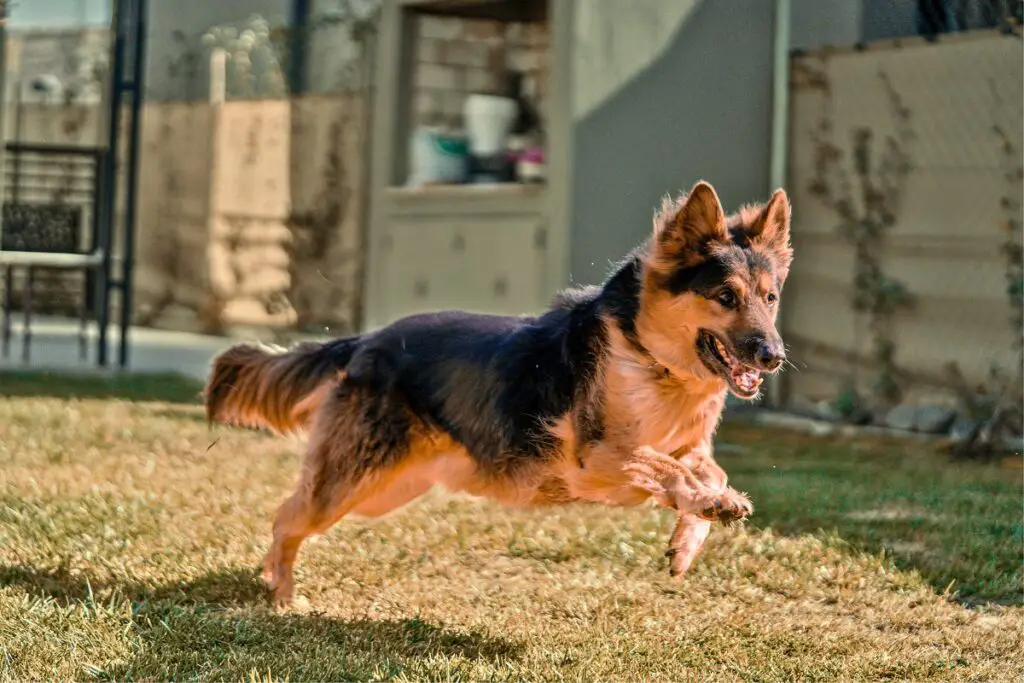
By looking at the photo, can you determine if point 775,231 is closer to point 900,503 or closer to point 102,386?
point 900,503

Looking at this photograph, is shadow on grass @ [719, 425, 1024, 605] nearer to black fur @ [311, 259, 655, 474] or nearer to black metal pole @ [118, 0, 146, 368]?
black fur @ [311, 259, 655, 474]

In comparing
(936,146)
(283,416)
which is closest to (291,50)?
(936,146)

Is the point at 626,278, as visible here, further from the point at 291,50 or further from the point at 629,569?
the point at 291,50

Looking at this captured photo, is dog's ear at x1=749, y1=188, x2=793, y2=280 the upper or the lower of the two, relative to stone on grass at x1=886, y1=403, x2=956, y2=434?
upper

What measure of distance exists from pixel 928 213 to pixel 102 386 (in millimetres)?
5911

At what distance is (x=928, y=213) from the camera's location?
9.79 meters

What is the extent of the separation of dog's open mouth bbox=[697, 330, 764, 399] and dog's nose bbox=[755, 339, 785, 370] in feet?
0.31

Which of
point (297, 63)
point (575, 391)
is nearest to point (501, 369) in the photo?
point (575, 391)

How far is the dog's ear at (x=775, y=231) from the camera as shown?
14.8ft

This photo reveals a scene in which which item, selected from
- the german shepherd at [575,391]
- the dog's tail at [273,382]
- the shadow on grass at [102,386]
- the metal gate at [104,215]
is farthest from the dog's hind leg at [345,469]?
the metal gate at [104,215]

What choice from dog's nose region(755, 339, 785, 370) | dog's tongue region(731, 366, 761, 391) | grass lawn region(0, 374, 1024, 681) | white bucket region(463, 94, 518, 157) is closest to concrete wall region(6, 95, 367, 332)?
white bucket region(463, 94, 518, 157)

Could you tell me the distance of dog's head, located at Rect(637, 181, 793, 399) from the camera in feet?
14.1

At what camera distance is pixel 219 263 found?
15672 millimetres

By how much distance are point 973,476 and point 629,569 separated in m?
2.95
